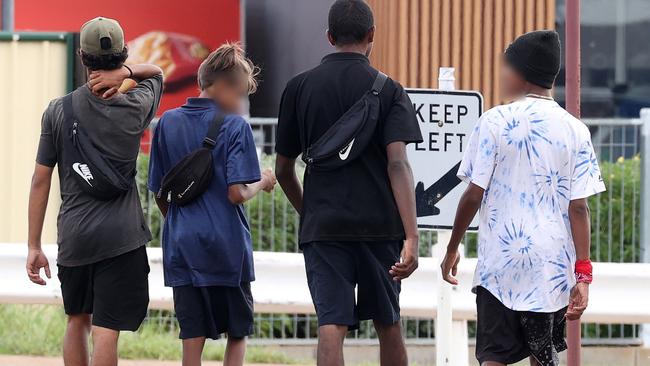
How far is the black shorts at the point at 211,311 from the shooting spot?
21.6 feet

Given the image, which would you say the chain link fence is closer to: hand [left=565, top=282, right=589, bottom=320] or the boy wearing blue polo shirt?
the boy wearing blue polo shirt

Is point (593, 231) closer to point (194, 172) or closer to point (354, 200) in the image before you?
point (354, 200)

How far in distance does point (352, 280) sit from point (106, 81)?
148 centimetres

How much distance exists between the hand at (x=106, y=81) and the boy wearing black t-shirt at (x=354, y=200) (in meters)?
0.82

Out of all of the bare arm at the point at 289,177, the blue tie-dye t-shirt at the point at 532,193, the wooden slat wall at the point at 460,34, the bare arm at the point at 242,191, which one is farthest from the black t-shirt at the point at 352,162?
the wooden slat wall at the point at 460,34

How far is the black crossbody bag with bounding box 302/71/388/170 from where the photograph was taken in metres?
6.13

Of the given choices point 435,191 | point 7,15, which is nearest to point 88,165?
point 435,191

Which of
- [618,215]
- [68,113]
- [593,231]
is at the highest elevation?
[68,113]

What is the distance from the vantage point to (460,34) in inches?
524

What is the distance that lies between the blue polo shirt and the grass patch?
10.3 feet

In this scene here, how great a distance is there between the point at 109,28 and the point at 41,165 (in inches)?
29.5

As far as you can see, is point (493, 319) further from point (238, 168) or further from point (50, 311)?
point (50, 311)

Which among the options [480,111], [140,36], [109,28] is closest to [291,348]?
[480,111]

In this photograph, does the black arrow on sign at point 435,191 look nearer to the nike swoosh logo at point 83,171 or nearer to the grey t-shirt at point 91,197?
the grey t-shirt at point 91,197
